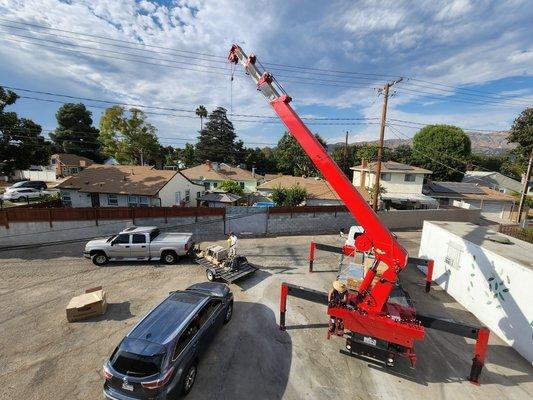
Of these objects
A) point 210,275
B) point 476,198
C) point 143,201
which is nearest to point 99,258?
point 210,275

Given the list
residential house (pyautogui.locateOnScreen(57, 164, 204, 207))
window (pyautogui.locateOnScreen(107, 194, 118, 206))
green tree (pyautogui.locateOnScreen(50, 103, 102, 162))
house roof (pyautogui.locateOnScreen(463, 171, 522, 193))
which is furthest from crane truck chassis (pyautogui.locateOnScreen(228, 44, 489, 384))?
green tree (pyautogui.locateOnScreen(50, 103, 102, 162))

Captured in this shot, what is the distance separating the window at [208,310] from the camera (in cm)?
738

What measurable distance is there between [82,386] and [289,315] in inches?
245

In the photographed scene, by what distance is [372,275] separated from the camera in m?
7.47

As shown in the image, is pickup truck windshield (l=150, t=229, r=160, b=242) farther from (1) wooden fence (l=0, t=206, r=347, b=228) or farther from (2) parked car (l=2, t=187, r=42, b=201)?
(2) parked car (l=2, t=187, r=42, b=201)

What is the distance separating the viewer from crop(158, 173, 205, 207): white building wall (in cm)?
2485

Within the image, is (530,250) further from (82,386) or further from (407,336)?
(82,386)

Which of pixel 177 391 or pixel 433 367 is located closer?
pixel 177 391

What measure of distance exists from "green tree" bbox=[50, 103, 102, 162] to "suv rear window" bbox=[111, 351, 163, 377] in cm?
6726

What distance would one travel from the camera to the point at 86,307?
9219 millimetres

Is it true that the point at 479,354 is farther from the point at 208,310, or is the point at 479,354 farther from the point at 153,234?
the point at 153,234

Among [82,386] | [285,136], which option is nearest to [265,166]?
[285,136]

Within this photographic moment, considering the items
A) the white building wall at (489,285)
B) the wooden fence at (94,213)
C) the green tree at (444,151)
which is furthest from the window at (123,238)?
the green tree at (444,151)

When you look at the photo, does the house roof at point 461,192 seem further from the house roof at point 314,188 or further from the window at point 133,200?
the window at point 133,200
